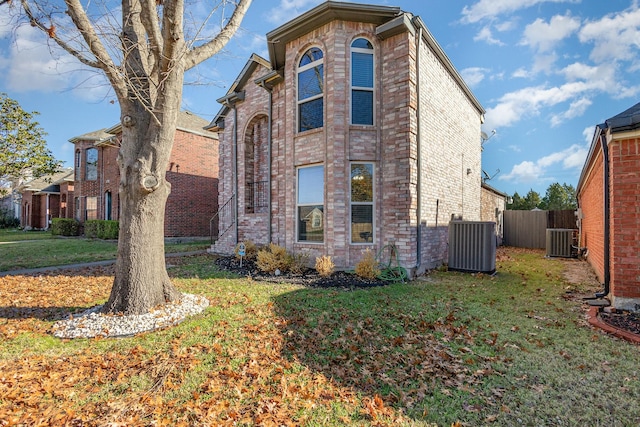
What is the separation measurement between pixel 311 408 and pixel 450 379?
148 centimetres

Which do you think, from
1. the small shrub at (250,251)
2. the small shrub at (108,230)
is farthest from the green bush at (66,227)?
the small shrub at (250,251)

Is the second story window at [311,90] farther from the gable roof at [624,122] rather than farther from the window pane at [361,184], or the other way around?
the gable roof at [624,122]

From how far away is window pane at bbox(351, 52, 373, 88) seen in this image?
795 centimetres

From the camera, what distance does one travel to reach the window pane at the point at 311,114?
8344 millimetres

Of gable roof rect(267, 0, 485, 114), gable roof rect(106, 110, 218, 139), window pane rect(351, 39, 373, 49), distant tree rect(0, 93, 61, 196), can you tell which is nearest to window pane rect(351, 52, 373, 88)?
window pane rect(351, 39, 373, 49)

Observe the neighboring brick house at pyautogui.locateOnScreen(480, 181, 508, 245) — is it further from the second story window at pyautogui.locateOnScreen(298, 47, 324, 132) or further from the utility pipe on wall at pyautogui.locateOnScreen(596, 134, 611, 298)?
the second story window at pyautogui.locateOnScreen(298, 47, 324, 132)

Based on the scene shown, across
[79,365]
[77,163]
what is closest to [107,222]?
[77,163]

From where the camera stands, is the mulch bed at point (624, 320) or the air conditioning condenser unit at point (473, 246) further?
the air conditioning condenser unit at point (473, 246)

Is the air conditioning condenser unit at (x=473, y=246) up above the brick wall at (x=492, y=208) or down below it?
below

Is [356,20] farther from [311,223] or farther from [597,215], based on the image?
[597,215]

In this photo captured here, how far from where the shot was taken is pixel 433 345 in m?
3.78

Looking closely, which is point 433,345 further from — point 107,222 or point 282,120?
point 107,222

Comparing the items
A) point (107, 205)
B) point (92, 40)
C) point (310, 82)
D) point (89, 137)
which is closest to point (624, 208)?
point (310, 82)

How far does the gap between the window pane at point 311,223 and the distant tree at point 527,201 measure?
108 ft
